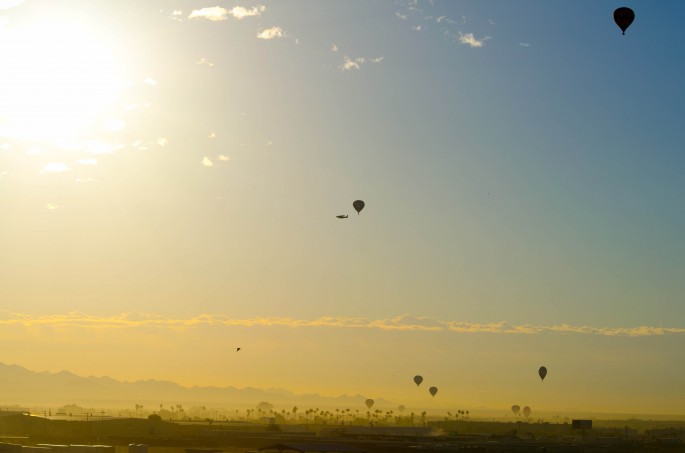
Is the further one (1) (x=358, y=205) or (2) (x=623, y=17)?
(1) (x=358, y=205)

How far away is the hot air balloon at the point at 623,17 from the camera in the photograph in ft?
345

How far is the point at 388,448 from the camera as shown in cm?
13038

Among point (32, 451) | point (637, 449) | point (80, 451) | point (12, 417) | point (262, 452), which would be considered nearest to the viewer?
point (262, 452)

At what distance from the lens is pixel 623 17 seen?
106 meters

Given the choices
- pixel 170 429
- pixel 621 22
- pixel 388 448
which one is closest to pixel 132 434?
pixel 170 429

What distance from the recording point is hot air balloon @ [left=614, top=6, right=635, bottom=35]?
345 ft

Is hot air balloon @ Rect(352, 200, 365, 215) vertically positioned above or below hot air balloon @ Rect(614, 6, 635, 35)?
below

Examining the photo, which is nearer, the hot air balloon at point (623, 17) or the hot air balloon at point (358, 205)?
the hot air balloon at point (623, 17)

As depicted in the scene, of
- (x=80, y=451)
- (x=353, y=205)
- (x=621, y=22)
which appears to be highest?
(x=621, y=22)

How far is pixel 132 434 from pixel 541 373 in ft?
286

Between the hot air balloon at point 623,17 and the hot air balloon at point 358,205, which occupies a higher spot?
the hot air balloon at point 623,17

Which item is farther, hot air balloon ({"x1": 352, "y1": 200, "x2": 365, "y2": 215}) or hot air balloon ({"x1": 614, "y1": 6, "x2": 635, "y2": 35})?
hot air balloon ({"x1": 352, "y1": 200, "x2": 365, "y2": 215})

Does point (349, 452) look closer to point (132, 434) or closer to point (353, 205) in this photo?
point (353, 205)

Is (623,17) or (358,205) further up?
(623,17)
